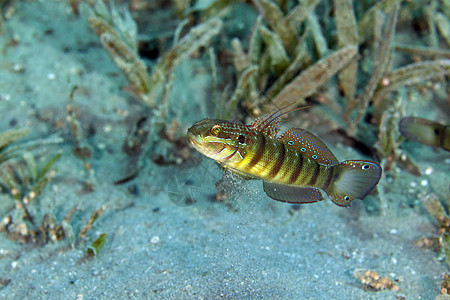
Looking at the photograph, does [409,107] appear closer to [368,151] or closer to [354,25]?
[368,151]

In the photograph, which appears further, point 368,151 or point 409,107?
point 409,107

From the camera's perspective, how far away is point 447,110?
16.6ft

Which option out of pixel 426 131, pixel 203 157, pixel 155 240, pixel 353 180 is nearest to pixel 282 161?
pixel 353 180

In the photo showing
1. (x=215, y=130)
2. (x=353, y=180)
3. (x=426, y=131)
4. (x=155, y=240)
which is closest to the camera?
(x=215, y=130)

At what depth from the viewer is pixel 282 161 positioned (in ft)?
8.13

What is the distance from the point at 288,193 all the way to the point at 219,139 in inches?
27.8

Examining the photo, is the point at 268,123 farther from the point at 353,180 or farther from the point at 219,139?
the point at 353,180

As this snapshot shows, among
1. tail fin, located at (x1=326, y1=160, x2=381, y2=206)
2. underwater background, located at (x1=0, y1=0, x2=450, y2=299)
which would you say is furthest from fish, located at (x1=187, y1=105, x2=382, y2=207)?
underwater background, located at (x1=0, y1=0, x2=450, y2=299)

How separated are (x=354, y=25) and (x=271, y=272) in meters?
3.25

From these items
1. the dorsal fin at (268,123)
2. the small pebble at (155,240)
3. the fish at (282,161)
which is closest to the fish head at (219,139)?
the fish at (282,161)

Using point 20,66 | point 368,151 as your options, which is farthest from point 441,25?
point 20,66

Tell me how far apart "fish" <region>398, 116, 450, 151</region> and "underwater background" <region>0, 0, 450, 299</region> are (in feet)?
0.07

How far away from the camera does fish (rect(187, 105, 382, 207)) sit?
241 cm

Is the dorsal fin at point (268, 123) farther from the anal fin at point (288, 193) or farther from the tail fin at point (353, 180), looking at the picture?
the tail fin at point (353, 180)
